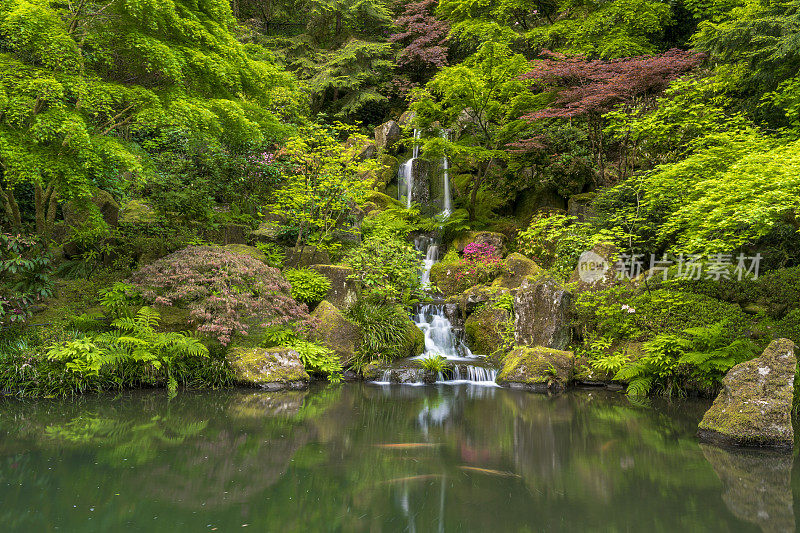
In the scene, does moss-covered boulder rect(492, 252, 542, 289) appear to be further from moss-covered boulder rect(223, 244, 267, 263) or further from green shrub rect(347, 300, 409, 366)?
moss-covered boulder rect(223, 244, 267, 263)

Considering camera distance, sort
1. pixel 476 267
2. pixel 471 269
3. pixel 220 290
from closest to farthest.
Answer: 1. pixel 220 290
2. pixel 476 267
3. pixel 471 269

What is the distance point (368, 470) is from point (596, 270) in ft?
25.8

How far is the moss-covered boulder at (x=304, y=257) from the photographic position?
38.7 feet

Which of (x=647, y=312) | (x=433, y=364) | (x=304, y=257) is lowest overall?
(x=433, y=364)

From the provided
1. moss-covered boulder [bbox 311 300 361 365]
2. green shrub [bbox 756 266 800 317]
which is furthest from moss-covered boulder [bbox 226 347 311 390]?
green shrub [bbox 756 266 800 317]

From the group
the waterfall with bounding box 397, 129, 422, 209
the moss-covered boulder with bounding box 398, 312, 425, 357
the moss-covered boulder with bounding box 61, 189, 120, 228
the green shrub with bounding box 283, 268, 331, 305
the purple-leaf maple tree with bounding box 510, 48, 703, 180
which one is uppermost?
the purple-leaf maple tree with bounding box 510, 48, 703, 180

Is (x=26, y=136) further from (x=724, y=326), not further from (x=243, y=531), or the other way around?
(x=724, y=326)

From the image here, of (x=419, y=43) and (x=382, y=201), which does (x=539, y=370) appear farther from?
(x=419, y=43)

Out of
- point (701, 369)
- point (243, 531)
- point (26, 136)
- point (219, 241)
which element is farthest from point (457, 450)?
point (219, 241)

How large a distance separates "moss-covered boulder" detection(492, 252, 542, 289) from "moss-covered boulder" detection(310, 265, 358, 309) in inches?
148

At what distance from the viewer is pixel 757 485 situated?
14.5ft

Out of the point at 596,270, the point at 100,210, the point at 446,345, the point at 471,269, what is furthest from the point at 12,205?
the point at 596,270

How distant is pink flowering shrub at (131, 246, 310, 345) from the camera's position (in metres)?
8.23

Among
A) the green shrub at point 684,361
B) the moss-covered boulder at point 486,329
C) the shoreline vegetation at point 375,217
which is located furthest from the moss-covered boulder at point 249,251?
the green shrub at point 684,361
